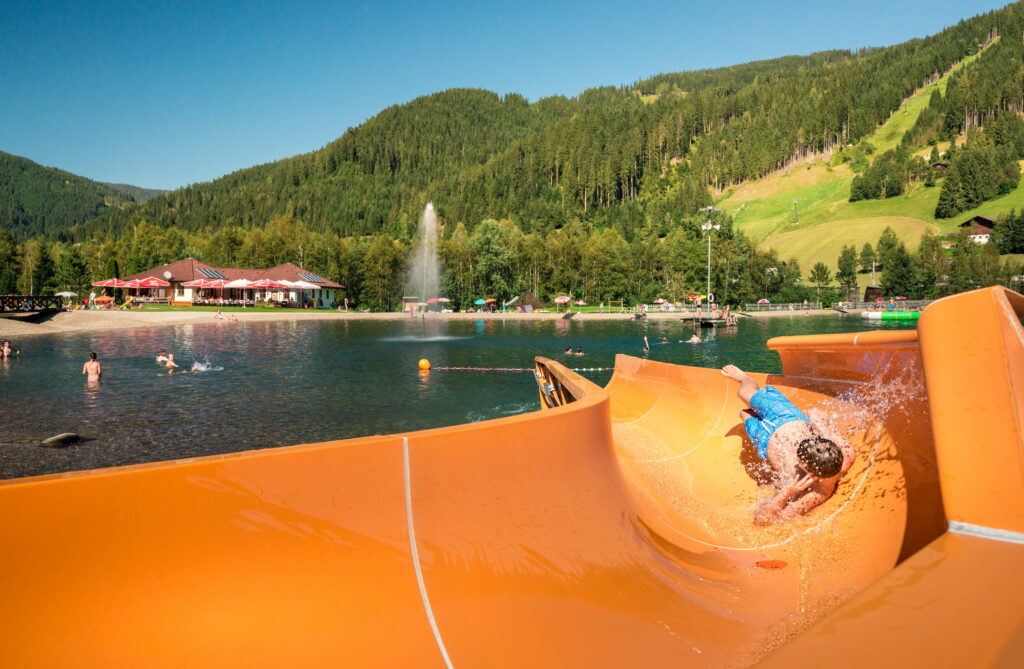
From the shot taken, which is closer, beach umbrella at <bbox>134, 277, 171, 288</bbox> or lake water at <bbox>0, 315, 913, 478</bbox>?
lake water at <bbox>0, 315, 913, 478</bbox>

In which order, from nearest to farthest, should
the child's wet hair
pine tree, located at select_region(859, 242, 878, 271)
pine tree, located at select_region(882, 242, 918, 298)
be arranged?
the child's wet hair
pine tree, located at select_region(882, 242, 918, 298)
pine tree, located at select_region(859, 242, 878, 271)

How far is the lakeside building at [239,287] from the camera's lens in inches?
3885

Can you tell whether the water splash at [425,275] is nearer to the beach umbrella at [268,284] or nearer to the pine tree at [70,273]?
the beach umbrella at [268,284]

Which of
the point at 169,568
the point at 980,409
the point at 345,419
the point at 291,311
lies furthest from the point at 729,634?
the point at 291,311

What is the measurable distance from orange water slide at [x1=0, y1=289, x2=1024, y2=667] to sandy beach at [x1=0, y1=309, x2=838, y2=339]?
57.3 meters

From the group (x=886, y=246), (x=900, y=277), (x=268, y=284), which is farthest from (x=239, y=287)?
(x=886, y=246)

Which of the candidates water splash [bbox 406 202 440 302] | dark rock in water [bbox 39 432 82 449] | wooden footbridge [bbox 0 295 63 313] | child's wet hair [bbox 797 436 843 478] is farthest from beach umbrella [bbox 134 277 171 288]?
child's wet hair [bbox 797 436 843 478]

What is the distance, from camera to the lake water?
48.3 feet

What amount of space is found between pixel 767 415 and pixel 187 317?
260 feet

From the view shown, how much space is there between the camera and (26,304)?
63344 millimetres

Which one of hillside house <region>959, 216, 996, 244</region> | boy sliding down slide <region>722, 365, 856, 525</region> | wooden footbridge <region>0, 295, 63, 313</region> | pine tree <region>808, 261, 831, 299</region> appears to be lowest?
boy sliding down slide <region>722, 365, 856, 525</region>

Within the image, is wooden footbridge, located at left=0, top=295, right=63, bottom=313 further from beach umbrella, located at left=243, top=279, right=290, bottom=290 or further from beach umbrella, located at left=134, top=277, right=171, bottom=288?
beach umbrella, located at left=134, top=277, right=171, bottom=288

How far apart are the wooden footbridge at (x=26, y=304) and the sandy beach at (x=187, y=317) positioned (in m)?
3.84

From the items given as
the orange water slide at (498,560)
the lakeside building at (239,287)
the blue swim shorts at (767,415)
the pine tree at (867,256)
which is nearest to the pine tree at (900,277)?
the pine tree at (867,256)
